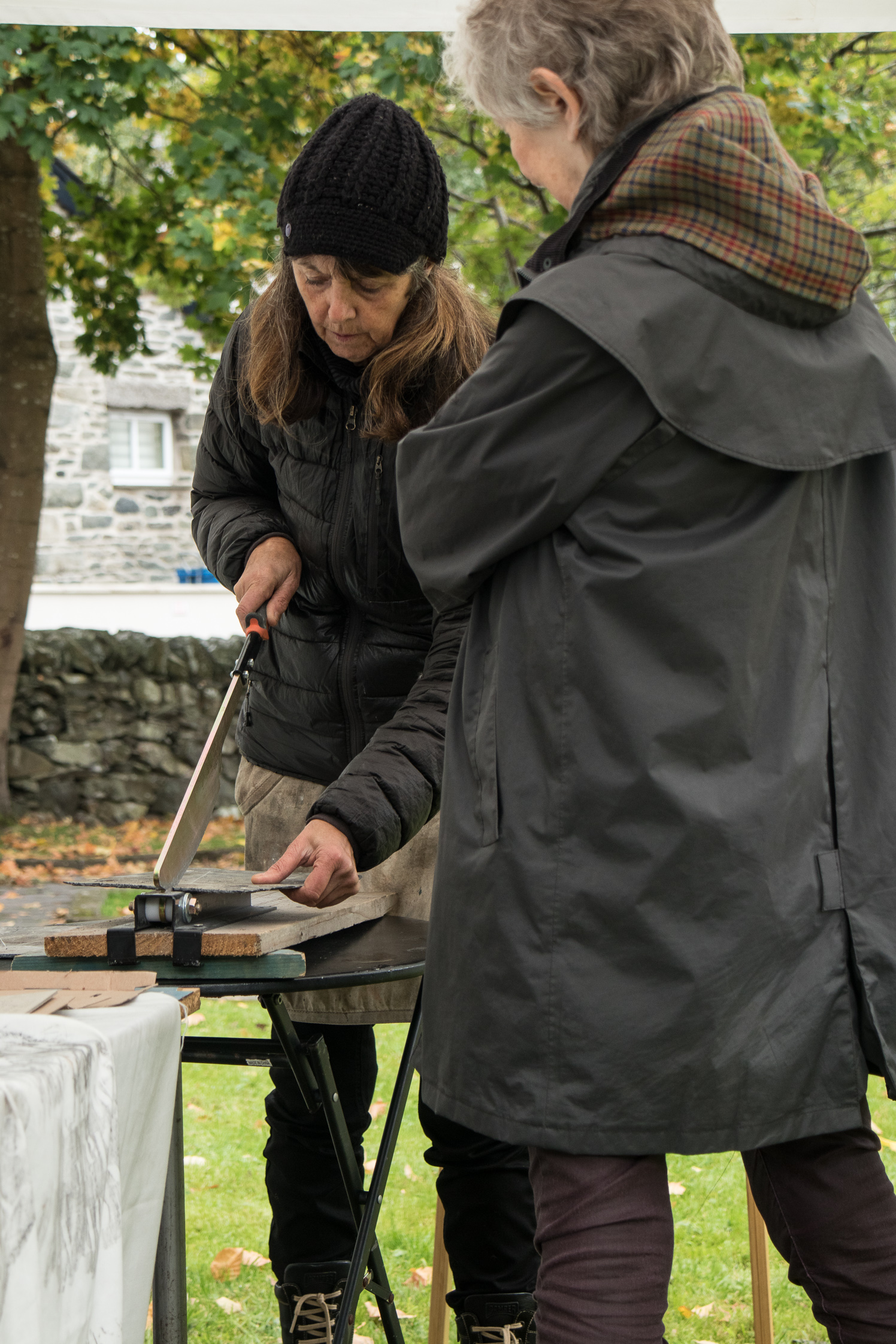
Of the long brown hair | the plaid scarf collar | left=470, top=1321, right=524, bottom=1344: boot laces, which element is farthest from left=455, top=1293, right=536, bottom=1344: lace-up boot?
the plaid scarf collar

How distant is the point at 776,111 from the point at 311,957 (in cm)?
611

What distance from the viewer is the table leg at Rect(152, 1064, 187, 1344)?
5.06 ft

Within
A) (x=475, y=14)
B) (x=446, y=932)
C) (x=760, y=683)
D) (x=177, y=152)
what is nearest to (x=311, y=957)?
(x=446, y=932)

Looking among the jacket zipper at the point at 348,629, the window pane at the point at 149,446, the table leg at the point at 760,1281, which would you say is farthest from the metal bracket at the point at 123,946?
the window pane at the point at 149,446

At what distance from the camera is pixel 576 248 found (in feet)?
4.49

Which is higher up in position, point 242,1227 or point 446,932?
point 446,932

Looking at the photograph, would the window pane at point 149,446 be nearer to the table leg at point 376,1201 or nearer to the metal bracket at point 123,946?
the table leg at point 376,1201

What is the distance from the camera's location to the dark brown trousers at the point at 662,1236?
4.20 feet

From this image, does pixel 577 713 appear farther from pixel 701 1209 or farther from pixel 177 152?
pixel 177 152

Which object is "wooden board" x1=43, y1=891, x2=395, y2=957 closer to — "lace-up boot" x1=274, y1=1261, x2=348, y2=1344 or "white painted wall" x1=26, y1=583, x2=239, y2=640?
"lace-up boot" x1=274, y1=1261, x2=348, y2=1344

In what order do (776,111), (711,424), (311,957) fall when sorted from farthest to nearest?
1. (776,111)
2. (311,957)
3. (711,424)

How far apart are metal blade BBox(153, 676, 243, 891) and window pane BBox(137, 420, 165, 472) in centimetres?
1527

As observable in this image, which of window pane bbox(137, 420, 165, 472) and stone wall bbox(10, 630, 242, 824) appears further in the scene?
window pane bbox(137, 420, 165, 472)

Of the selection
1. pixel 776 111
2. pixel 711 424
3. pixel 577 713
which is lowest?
pixel 577 713
